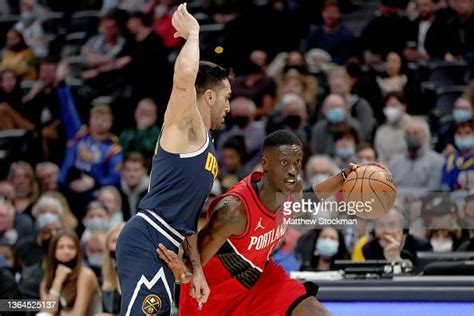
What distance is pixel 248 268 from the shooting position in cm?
689

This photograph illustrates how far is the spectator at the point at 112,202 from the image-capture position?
1120 centimetres

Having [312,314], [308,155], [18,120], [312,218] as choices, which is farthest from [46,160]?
[312,314]

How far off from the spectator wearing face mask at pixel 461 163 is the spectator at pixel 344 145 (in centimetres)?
103

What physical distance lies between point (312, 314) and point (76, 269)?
2.84m

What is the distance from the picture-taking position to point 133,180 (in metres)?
11.9

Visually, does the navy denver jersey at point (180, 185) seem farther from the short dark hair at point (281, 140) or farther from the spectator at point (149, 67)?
the spectator at point (149, 67)

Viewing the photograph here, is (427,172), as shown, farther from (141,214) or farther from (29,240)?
(141,214)

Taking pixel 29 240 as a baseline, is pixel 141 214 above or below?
above

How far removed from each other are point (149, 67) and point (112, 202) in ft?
9.45

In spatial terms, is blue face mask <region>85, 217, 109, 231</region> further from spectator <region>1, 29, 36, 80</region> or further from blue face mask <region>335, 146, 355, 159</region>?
spectator <region>1, 29, 36, 80</region>

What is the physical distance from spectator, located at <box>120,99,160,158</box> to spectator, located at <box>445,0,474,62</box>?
3403mm

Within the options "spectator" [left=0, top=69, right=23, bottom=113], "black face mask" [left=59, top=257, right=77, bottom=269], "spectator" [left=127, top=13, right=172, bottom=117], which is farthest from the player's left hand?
"spectator" [left=0, top=69, right=23, bottom=113]

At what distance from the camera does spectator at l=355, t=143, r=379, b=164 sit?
1086cm

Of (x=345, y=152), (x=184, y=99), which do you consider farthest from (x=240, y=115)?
(x=184, y=99)
